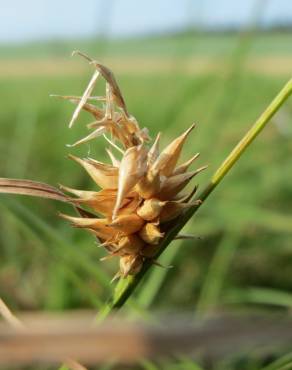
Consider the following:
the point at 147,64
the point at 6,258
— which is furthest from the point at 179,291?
the point at 147,64

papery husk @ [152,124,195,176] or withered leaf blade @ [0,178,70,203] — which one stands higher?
papery husk @ [152,124,195,176]

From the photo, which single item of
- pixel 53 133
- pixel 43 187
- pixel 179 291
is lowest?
pixel 53 133

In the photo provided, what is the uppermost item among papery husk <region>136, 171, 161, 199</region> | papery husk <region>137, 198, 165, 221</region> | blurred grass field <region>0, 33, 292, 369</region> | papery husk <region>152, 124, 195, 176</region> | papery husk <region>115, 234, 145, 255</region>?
papery husk <region>152, 124, 195, 176</region>

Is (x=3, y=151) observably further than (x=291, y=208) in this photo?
Yes

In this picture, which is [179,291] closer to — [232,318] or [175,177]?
[175,177]

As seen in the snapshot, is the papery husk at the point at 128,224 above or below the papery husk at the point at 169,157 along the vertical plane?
below

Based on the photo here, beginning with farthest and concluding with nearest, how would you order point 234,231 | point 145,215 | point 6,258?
point 6,258, point 234,231, point 145,215

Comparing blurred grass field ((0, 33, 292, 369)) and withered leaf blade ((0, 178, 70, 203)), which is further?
blurred grass field ((0, 33, 292, 369))

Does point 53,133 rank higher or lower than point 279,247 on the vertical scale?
lower
